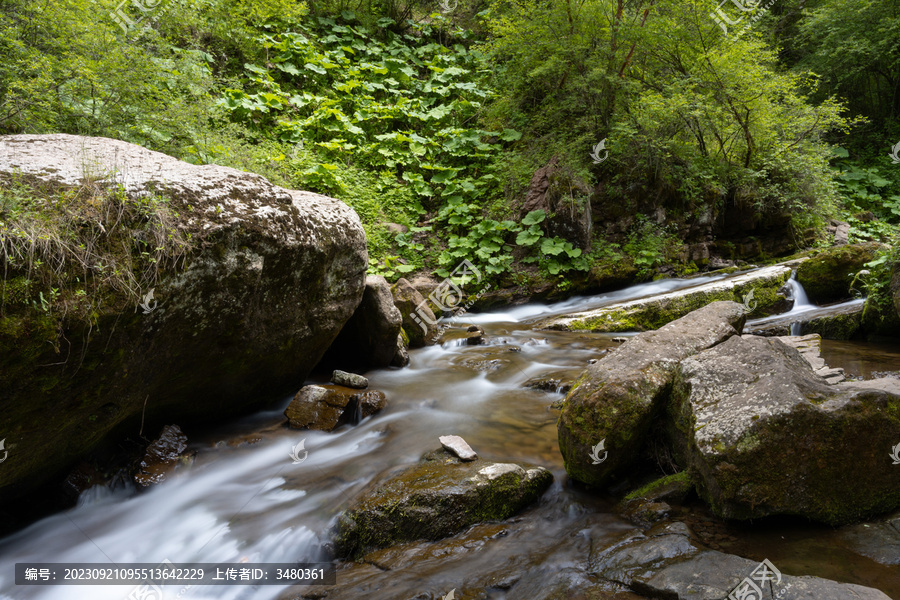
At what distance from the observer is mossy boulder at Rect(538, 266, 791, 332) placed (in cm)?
807

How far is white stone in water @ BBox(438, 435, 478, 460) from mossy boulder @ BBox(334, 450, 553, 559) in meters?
0.33

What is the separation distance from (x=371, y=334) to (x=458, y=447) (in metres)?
2.94

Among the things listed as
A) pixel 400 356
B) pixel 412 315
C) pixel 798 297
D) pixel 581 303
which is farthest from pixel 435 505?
pixel 798 297

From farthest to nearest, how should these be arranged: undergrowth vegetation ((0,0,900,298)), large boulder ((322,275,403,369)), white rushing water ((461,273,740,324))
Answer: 1. undergrowth vegetation ((0,0,900,298))
2. white rushing water ((461,273,740,324))
3. large boulder ((322,275,403,369))

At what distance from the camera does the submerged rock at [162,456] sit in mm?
4023

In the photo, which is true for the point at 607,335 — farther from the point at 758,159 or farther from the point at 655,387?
the point at 758,159

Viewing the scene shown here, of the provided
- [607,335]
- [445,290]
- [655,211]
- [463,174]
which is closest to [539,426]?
[607,335]

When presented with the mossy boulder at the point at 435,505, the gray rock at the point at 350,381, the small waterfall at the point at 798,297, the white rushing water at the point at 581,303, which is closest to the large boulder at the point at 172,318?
the gray rock at the point at 350,381

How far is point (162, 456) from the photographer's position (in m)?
4.22

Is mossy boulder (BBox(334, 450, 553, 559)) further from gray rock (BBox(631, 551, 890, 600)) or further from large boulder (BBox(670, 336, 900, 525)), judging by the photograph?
large boulder (BBox(670, 336, 900, 525))

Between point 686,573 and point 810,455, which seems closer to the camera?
point 686,573

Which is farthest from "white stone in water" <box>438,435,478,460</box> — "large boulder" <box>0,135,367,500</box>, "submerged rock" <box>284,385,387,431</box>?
"large boulder" <box>0,135,367,500</box>

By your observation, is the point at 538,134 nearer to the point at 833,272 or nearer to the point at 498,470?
the point at 833,272

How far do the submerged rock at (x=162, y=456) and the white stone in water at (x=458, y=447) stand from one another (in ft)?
8.54
